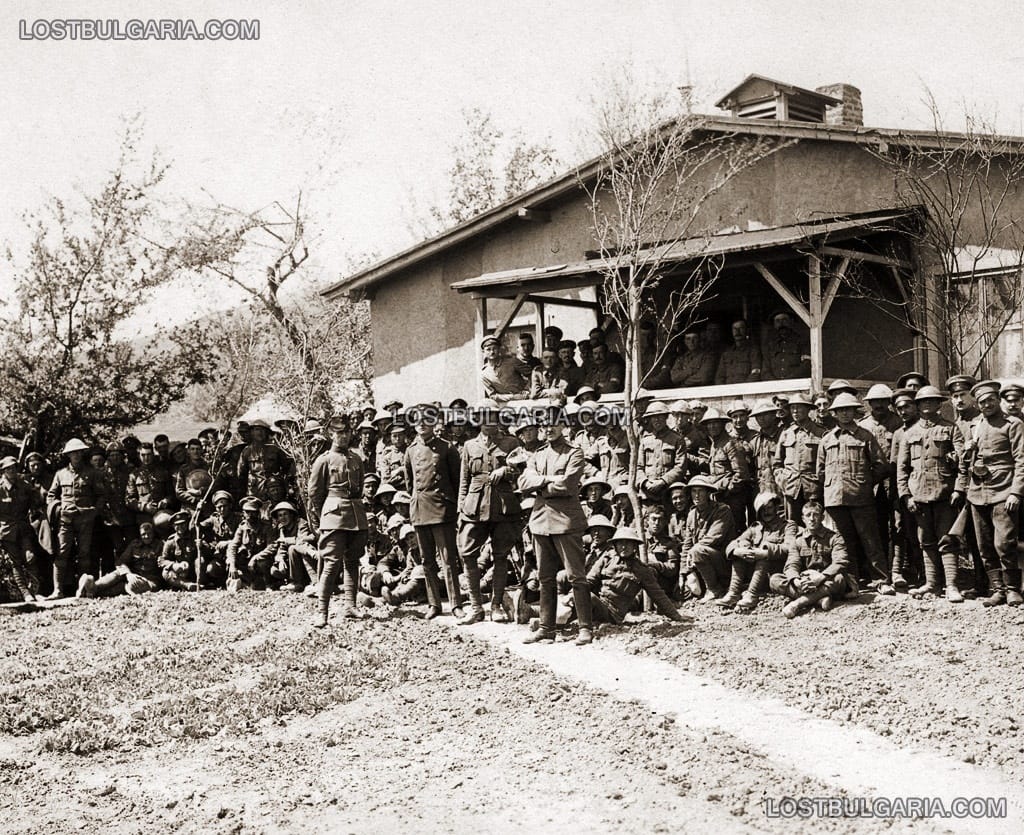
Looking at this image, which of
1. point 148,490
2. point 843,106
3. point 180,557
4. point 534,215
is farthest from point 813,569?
point 843,106

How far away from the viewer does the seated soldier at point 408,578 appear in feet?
40.7

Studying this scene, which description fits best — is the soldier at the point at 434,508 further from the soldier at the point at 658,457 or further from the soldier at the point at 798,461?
the soldier at the point at 798,461

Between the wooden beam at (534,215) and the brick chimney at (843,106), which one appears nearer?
the wooden beam at (534,215)

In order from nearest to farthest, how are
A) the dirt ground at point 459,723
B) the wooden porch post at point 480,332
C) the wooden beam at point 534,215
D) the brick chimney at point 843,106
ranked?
the dirt ground at point 459,723, the wooden porch post at point 480,332, the wooden beam at point 534,215, the brick chimney at point 843,106

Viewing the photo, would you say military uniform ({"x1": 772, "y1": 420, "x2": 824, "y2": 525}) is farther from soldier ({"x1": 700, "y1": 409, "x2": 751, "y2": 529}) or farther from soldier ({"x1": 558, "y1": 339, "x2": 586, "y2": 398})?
soldier ({"x1": 558, "y1": 339, "x2": 586, "y2": 398})

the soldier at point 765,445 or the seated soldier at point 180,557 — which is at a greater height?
the soldier at point 765,445

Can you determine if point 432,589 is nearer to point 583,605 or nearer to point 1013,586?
point 583,605

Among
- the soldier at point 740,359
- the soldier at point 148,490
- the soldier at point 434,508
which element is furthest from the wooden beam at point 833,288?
the soldier at point 148,490

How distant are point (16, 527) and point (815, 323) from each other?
34.5 ft

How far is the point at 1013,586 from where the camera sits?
9.93m

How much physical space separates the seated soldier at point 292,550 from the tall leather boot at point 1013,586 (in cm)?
802

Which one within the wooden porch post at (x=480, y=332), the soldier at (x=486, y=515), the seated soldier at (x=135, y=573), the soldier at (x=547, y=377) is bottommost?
the seated soldier at (x=135, y=573)

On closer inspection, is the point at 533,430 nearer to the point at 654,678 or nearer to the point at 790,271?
the point at 654,678

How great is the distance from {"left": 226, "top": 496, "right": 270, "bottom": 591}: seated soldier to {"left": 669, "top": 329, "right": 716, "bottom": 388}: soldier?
5838 millimetres
